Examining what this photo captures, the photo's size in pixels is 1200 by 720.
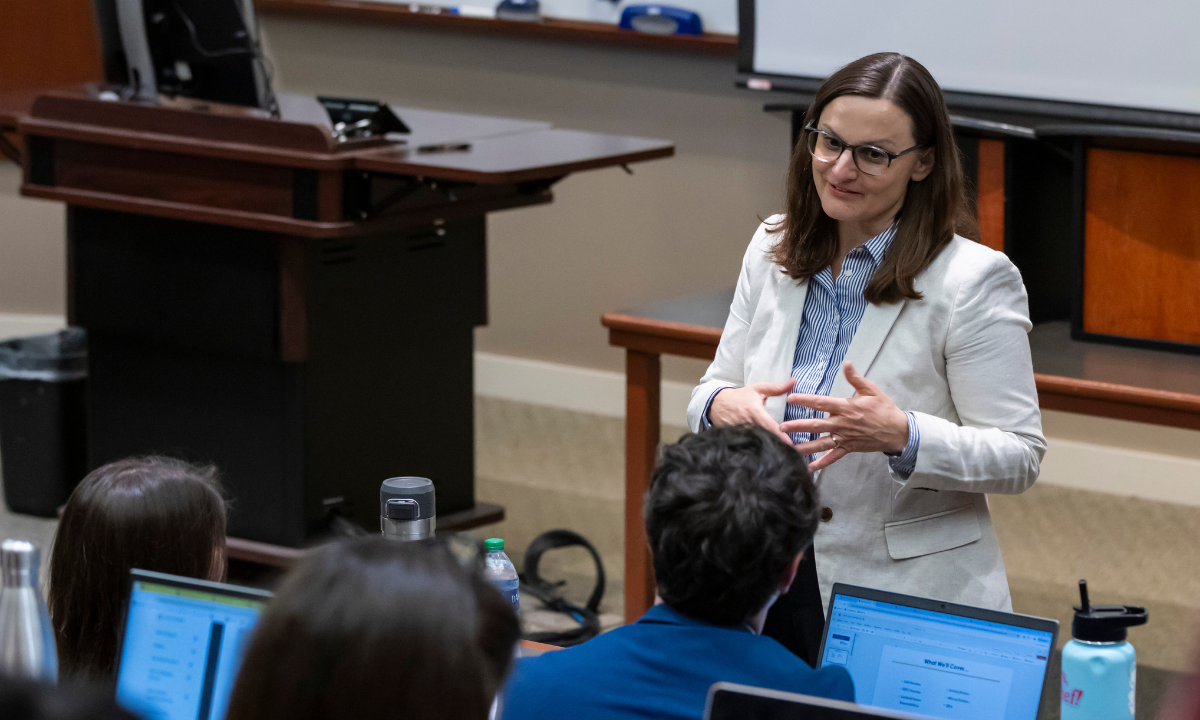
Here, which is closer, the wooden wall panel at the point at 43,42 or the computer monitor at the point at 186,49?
the computer monitor at the point at 186,49

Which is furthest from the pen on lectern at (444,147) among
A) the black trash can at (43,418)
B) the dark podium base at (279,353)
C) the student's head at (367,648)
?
the student's head at (367,648)

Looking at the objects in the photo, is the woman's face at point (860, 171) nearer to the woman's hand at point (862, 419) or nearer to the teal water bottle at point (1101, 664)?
the woman's hand at point (862, 419)

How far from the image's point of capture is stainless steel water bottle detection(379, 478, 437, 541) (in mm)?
1734

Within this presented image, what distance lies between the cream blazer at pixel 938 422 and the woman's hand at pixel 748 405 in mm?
42

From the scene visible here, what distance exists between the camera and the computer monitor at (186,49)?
10.4 feet

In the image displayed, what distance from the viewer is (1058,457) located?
395cm

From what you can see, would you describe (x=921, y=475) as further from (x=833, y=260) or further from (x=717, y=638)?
(x=717, y=638)

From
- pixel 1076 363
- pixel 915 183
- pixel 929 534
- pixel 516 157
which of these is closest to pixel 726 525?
pixel 929 534

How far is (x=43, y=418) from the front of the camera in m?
3.92

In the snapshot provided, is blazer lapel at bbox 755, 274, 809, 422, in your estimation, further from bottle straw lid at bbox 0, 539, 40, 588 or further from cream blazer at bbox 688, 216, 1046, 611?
bottle straw lid at bbox 0, 539, 40, 588

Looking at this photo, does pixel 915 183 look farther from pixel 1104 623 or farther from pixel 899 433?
pixel 1104 623

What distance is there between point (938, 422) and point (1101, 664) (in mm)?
335

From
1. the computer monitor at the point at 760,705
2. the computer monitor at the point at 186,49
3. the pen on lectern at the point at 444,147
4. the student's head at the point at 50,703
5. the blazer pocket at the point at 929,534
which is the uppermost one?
the computer monitor at the point at 186,49

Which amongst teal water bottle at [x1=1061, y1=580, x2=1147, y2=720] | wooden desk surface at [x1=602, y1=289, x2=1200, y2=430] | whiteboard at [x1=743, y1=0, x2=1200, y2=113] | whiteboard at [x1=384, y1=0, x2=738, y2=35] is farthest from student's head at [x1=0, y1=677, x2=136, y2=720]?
whiteboard at [x1=384, y1=0, x2=738, y2=35]
